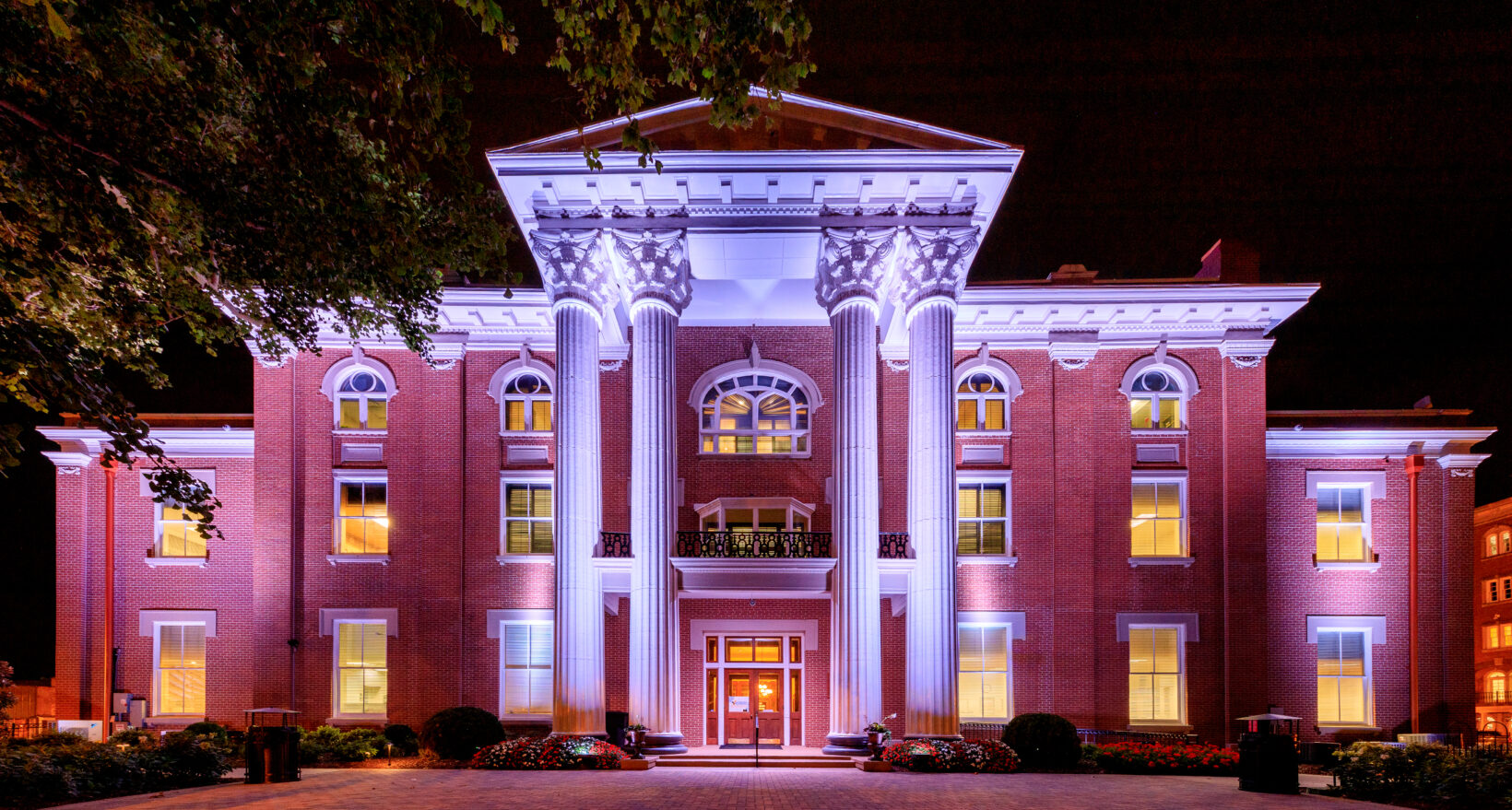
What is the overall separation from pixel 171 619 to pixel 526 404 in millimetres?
11714

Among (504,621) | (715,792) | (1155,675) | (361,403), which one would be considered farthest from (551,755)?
(1155,675)

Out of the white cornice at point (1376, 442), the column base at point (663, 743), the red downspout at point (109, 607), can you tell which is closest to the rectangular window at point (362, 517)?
the red downspout at point (109, 607)

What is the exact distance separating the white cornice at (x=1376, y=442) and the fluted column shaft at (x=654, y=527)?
17967mm

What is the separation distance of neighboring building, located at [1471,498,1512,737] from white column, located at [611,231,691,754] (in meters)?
51.1

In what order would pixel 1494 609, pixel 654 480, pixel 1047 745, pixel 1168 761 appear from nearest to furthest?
pixel 1168 761 → pixel 654 480 → pixel 1047 745 → pixel 1494 609

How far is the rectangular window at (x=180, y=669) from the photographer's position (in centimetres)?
2822

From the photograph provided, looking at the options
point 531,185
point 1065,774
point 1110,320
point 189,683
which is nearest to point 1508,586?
point 1110,320

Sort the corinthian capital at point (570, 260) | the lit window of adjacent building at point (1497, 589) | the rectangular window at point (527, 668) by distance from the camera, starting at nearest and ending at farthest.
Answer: the corinthian capital at point (570, 260) → the rectangular window at point (527, 668) → the lit window of adjacent building at point (1497, 589)

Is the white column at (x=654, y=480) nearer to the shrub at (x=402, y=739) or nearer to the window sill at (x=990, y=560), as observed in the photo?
the shrub at (x=402, y=739)

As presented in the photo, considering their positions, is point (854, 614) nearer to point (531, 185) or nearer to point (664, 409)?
point (664, 409)

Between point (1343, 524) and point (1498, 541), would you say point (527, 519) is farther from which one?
point (1498, 541)

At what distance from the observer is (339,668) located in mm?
27797

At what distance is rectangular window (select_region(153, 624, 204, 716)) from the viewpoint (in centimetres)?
2822

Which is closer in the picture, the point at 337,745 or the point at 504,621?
the point at 337,745
